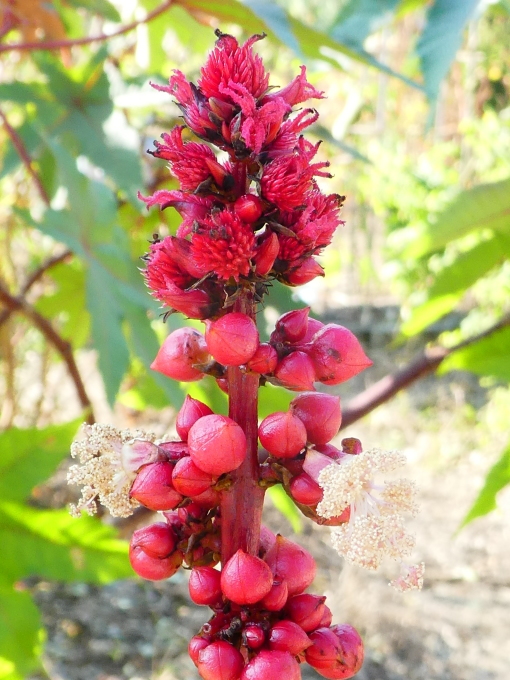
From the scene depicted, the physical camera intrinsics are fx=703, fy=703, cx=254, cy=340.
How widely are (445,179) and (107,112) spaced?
6.86ft

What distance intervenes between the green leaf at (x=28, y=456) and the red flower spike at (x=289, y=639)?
0.60m

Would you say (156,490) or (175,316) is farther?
(175,316)

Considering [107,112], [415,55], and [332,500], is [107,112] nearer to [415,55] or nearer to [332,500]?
[415,55]

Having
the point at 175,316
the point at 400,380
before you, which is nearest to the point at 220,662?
the point at 175,316

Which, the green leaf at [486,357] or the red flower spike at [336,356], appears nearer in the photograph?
the red flower spike at [336,356]

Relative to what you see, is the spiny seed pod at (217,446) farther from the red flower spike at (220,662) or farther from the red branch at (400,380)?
the red branch at (400,380)

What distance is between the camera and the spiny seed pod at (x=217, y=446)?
34cm

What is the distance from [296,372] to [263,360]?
18mm

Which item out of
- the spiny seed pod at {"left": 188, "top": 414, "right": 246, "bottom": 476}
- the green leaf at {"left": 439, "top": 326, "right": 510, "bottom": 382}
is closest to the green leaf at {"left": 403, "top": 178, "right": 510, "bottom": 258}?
the green leaf at {"left": 439, "top": 326, "right": 510, "bottom": 382}

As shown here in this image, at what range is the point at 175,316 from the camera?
2.63ft

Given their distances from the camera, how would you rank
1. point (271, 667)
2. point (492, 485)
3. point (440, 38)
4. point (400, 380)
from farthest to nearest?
point (400, 380)
point (492, 485)
point (440, 38)
point (271, 667)

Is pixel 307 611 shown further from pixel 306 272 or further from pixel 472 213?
A: pixel 472 213

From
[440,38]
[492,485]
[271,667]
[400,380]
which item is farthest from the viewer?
[400,380]

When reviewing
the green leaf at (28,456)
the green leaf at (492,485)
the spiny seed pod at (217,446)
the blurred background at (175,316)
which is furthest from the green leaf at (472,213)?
the spiny seed pod at (217,446)
